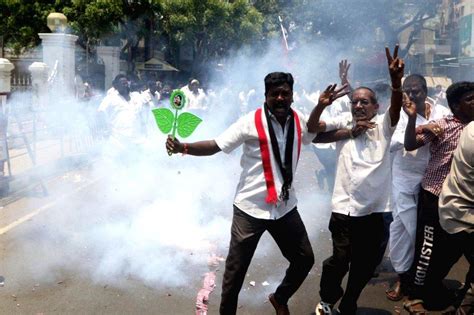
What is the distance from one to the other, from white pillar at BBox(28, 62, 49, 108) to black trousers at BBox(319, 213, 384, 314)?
1047 centimetres

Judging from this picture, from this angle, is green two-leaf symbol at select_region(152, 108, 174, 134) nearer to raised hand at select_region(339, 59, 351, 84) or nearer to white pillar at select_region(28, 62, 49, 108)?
raised hand at select_region(339, 59, 351, 84)

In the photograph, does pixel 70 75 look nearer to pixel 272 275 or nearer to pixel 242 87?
pixel 242 87

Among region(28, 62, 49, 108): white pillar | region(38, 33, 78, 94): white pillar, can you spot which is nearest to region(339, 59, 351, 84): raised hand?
region(28, 62, 49, 108): white pillar

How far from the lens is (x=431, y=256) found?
3.56 metres

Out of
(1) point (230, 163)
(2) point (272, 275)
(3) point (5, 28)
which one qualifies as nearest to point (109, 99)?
(1) point (230, 163)

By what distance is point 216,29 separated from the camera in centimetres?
2270

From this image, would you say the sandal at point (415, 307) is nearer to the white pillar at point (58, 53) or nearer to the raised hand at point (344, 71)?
the raised hand at point (344, 71)

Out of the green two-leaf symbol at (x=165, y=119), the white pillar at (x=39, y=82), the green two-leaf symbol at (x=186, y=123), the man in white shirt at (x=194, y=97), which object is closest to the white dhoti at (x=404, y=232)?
the green two-leaf symbol at (x=186, y=123)

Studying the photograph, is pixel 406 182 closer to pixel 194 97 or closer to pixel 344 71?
pixel 344 71

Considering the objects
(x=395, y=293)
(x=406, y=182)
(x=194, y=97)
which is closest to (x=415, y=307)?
(x=395, y=293)

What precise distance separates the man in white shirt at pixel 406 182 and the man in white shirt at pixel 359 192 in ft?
1.68

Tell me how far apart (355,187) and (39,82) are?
10989 mm

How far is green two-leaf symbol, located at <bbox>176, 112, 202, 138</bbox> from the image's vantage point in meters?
3.28

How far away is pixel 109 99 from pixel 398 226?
15.3 ft
